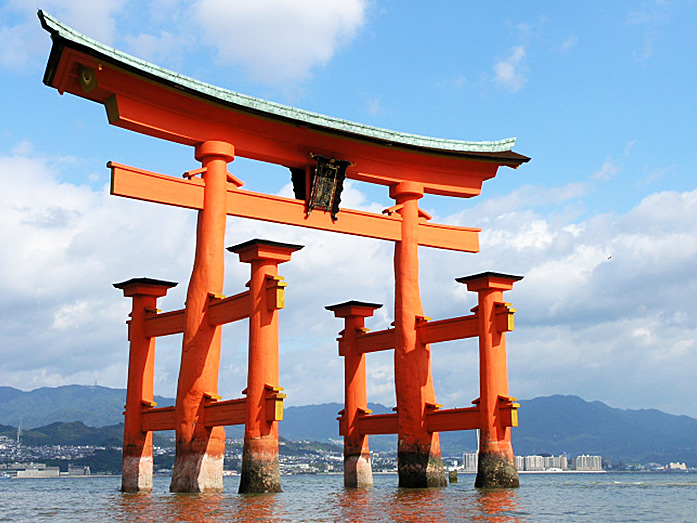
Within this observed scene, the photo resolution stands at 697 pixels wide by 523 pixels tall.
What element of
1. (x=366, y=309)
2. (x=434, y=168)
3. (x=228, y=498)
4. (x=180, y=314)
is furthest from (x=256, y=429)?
(x=434, y=168)

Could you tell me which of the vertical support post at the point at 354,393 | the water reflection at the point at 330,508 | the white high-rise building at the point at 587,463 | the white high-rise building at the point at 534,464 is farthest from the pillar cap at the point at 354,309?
the white high-rise building at the point at 587,463

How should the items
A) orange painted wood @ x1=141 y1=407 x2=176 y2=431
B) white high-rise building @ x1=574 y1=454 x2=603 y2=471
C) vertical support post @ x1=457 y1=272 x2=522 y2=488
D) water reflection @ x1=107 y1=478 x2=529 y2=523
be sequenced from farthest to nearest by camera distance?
white high-rise building @ x1=574 y1=454 x2=603 y2=471, vertical support post @ x1=457 y1=272 x2=522 y2=488, orange painted wood @ x1=141 y1=407 x2=176 y2=431, water reflection @ x1=107 y1=478 x2=529 y2=523

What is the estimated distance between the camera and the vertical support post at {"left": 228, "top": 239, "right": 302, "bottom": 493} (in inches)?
805

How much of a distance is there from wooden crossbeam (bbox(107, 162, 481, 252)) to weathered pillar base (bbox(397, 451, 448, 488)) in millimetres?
6328

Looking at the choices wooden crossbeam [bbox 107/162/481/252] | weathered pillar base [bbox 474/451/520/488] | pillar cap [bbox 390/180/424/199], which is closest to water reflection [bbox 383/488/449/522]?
weathered pillar base [bbox 474/451/520/488]

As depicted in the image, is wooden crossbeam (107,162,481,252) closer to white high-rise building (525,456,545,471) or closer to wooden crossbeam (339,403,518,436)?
wooden crossbeam (339,403,518,436)

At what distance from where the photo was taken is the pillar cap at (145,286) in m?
24.7

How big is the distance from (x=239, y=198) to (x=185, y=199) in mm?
1609

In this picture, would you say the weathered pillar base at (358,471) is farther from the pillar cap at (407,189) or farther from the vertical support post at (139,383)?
the pillar cap at (407,189)

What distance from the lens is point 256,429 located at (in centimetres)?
2039

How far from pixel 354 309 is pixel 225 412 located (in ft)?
23.6

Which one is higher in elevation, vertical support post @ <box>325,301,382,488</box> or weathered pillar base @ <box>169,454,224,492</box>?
vertical support post @ <box>325,301,382,488</box>

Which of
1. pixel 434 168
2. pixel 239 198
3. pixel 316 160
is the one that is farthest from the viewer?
pixel 434 168

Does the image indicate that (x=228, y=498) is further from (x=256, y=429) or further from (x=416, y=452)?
(x=416, y=452)
